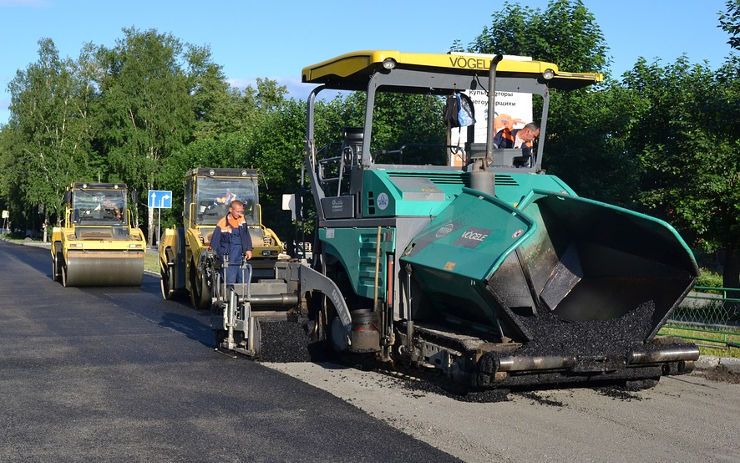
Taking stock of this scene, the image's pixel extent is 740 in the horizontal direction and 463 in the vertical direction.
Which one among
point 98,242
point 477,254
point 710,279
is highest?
point 477,254

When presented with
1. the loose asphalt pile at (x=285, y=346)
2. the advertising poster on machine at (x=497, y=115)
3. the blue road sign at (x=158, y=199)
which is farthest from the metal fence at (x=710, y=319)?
the blue road sign at (x=158, y=199)

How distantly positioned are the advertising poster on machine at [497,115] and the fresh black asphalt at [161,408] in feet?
9.69

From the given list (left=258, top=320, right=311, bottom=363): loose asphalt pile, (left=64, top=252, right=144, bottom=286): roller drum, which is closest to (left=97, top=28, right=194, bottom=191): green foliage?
(left=64, top=252, right=144, bottom=286): roller drum

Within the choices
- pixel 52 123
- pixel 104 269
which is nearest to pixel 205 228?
pixel 104 269

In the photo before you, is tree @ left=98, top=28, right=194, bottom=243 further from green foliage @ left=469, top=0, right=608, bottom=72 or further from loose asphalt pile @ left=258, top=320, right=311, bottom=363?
loose asphalt pile @ left=258, top=320, right=311, bottom=363

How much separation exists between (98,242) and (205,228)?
591 centimetres

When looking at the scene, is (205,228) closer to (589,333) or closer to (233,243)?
(233,243)

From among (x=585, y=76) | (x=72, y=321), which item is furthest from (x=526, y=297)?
(x=72, y=321)

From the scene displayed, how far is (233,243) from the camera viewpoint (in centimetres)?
1138

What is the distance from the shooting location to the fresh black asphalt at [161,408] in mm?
6059

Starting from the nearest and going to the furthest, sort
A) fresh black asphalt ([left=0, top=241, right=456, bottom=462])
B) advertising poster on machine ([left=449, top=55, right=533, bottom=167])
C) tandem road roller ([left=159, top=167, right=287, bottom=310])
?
fresh black asphalt ([left=0, top=241, right=456, bottom=462]) → advertising poster on machine ([left=449, top=55, right=533, bottom=167]) → tandem road roller ([left=159, top=167, right=287, bottom=310])

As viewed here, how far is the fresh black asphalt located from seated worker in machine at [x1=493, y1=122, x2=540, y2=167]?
3.32 meters

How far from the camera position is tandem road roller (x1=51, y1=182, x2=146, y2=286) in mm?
21766

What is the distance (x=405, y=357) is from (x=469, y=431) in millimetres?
1665
